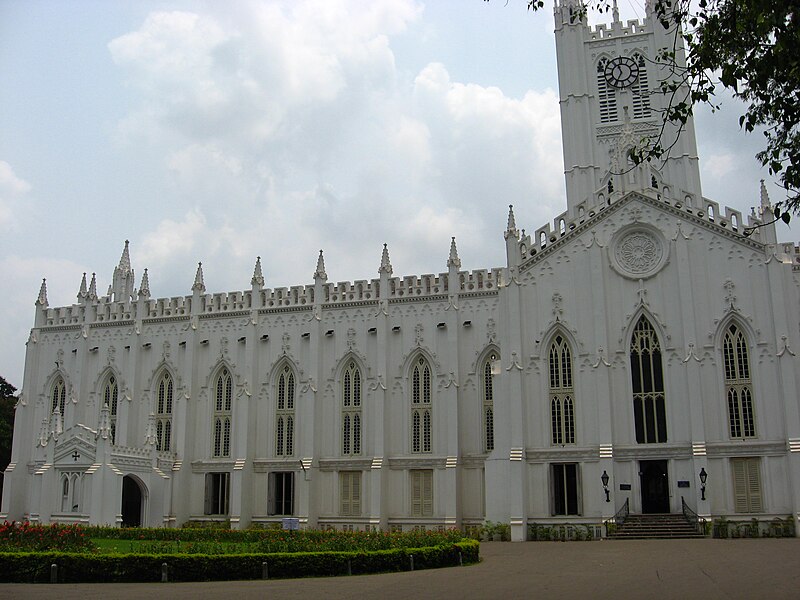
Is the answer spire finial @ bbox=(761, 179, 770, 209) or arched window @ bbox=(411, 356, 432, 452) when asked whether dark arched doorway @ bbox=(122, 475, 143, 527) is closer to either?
arched window @ bbox=(411, 356, 432, 452)

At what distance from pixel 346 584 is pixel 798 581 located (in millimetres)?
11373

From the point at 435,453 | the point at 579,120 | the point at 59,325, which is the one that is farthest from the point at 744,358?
the point at 59,325

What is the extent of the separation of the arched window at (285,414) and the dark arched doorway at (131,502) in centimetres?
868

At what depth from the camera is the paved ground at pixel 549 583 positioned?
64.2 feet

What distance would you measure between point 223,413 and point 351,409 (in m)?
8.34

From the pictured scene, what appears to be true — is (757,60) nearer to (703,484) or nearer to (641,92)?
(703,484)

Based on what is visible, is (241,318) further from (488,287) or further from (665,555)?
(665,555)

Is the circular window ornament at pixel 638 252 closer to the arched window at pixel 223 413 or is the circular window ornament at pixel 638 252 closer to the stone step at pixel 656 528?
the stone step at pixel 656 528

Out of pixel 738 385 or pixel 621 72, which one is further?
pixel 621 72

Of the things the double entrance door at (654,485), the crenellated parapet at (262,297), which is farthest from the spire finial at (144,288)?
the double entrance door at (654,485)

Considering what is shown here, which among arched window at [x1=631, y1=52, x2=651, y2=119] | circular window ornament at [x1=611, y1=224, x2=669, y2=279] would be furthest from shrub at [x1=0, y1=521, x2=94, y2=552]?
arched window at [x1=631, y1=52, x2=651, y2=119]

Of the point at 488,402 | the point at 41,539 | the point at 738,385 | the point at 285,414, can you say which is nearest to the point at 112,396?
the point at 285,414

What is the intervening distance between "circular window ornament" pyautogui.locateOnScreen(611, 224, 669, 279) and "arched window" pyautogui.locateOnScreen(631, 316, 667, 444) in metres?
2.47

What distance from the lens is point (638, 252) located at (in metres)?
43.1
